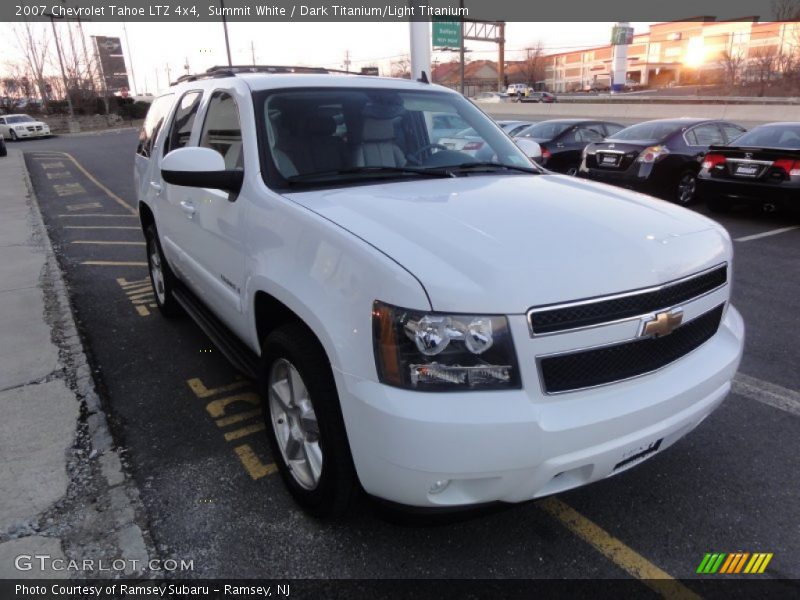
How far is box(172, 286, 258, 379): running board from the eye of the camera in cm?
330

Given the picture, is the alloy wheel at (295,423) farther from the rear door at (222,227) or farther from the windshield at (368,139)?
the windshield at (368,139)

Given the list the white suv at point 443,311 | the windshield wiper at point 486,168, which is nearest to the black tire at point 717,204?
the windshield wiper at point 486,168

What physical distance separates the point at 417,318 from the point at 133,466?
2086 mm

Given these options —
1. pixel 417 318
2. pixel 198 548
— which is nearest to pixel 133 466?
pixel 198 548

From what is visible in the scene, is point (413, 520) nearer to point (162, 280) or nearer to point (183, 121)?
point (183, 121)

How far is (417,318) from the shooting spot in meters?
2.01

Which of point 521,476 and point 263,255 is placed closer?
point 521,476

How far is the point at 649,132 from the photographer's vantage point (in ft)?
36.0

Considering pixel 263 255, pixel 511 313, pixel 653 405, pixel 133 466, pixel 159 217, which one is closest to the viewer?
pixel 511 313

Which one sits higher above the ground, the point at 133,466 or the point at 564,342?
the point at 564,342

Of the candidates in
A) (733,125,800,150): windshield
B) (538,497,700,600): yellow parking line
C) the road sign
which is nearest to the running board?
(538,497,700,600): yellow parking line

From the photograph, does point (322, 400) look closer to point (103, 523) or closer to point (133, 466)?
point (103, 523)

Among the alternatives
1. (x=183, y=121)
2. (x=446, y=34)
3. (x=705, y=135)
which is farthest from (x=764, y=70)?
(x=183, y=121)

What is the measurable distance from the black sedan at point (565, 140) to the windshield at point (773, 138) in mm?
4098
